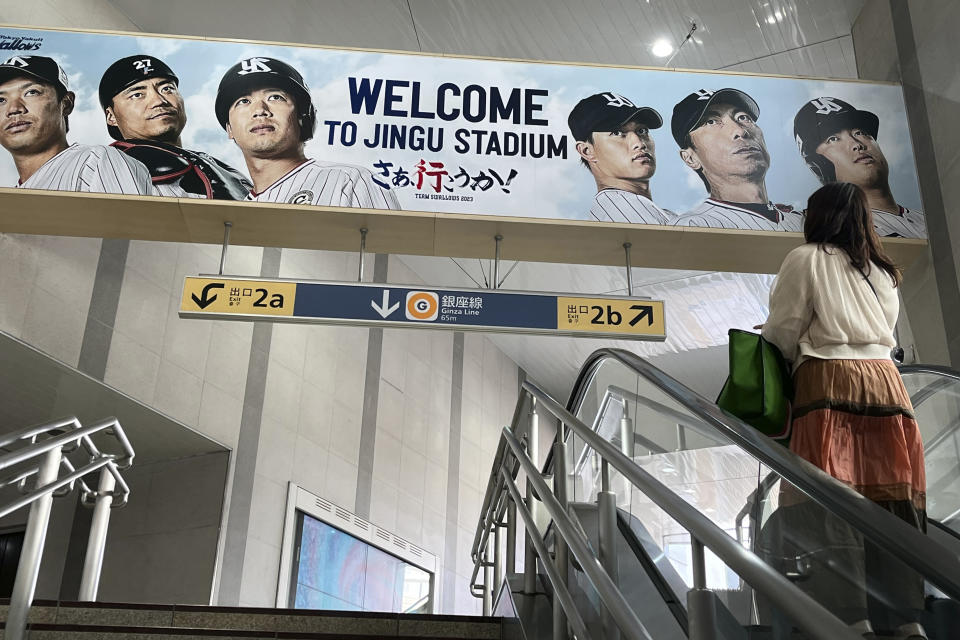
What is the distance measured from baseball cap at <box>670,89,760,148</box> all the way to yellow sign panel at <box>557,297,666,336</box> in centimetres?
131

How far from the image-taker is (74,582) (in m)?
8.43

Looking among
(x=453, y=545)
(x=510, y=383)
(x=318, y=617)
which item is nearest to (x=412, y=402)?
(x=453, y=545)

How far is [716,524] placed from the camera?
61.1 inches

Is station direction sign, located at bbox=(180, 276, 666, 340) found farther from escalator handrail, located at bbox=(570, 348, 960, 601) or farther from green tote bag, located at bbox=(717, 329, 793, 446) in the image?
escalator handrail, located at bbox=(570, 348, 960, 601)

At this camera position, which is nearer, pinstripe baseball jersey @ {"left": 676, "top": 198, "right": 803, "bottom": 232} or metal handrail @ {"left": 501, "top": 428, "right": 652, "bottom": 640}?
metal handrail @ {"left": 501, "top": 428, "right": 652, "bottom": 640}

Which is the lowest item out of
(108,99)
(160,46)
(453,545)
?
(453,545)

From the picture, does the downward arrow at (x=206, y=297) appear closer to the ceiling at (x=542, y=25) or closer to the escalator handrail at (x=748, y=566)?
the ceiling at (x=542, y=25)

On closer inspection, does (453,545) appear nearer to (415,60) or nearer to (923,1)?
(415,60)

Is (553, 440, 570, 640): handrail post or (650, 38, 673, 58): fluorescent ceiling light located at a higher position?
(650, 38, 673, 58): fluorescent ceiling light

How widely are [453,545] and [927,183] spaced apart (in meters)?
7.54

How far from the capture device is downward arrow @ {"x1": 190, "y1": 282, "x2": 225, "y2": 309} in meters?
5.66

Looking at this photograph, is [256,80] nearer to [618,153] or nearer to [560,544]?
[618,153]

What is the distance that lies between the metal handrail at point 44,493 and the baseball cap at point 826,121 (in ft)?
15.9

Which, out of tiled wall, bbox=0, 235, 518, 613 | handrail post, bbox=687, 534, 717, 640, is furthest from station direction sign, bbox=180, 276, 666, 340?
handrail post, bbox=687, 534, 717, 640
